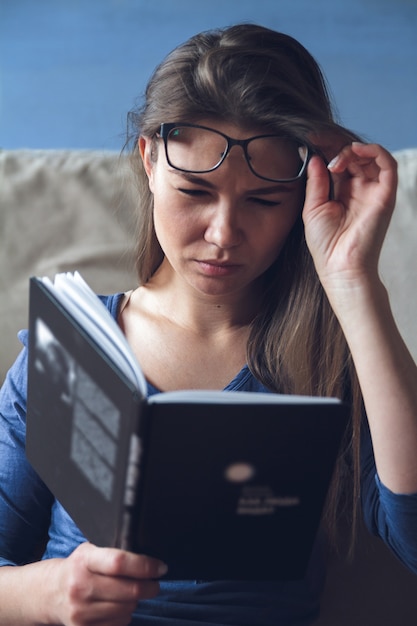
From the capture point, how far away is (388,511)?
1.12m

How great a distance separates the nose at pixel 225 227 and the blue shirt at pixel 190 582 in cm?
22

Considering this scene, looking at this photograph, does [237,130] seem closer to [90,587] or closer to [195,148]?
[195,148]

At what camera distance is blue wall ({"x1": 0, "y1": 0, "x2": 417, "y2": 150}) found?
125 inches

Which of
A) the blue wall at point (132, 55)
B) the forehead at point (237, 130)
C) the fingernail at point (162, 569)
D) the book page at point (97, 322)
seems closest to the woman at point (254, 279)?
the forehead at point (237, 130)

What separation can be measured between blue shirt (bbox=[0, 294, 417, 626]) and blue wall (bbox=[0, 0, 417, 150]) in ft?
6.52

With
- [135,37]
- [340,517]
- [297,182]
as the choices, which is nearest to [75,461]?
[297,182]

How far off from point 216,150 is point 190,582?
0.56 metres

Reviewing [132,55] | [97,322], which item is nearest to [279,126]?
[97,322]

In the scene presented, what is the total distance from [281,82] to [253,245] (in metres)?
0.21

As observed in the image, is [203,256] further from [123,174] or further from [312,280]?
[123,174]

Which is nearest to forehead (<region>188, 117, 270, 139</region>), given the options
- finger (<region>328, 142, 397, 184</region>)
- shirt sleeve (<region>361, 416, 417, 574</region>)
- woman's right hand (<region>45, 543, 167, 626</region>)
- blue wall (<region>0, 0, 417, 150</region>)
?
finger (<region>328, 142, 397, 184</region>)

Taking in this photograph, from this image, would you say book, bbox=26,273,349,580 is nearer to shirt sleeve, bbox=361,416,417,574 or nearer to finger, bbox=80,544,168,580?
finger, bbox=80,544,168,580

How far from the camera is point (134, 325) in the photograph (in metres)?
1.36

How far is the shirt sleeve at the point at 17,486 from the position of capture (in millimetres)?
1234
